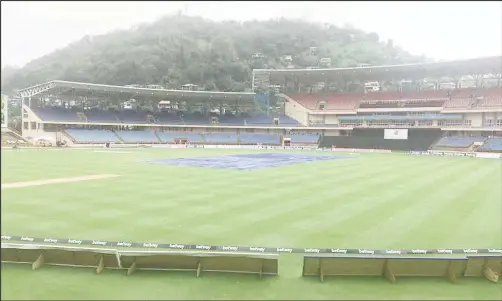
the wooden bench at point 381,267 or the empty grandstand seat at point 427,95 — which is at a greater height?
the empty grandstand seat at point 427,95

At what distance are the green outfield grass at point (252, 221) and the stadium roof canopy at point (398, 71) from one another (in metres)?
46.7

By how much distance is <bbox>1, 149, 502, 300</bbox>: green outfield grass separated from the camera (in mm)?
9461

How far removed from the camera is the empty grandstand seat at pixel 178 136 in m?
91.2

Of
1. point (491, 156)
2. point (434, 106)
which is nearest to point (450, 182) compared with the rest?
point (491, 156)

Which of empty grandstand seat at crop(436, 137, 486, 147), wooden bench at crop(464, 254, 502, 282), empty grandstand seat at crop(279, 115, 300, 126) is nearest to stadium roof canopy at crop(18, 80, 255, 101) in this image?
empty grandstand seat at crop(279, 115, 300, 126)

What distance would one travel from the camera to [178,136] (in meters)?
93.6

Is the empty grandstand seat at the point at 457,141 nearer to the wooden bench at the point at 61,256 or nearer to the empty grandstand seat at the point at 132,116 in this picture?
the empty grandstand seat at the point at 132,116

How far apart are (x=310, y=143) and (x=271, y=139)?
9198 mm

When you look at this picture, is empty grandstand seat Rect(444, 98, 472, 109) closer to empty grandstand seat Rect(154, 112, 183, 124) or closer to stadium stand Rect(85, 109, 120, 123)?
empty grandstand seat Rect(154, 112, 183, 124)

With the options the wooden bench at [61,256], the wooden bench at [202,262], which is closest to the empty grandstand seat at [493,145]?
the wooden bench at [202,262]

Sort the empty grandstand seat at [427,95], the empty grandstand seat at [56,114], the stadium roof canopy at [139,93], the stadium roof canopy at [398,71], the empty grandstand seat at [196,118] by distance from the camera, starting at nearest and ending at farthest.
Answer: the stadium roof canopy at [398,71] → the stadium roof canopy at [139,93] → the empty grandstand seat at [56,114] → the empty grandstand seat at [427,95] → the empty grandstand seat at [196,118]

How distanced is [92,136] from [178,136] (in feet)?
60.1

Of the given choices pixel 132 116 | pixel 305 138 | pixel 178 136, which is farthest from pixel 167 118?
pixel 305 138

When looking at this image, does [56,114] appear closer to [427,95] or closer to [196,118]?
[196,118]
